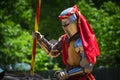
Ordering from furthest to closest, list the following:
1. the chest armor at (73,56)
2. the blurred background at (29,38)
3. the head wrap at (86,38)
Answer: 1. the blurred background at (29,38)
2. the chest armor at (73,56)
3. the head wrap at (86,38)

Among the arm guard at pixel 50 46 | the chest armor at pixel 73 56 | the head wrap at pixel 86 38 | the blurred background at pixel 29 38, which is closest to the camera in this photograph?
the head wrap at pixel 86 38

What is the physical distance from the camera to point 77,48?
532 cm

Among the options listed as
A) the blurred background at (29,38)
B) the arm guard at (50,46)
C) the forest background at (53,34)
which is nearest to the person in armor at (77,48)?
the arm guard at (50,46)

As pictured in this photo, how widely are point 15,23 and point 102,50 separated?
8.71ft

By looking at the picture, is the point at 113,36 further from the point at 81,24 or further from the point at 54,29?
the point at 81,24

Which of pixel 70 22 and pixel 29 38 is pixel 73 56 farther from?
pixel 29 38

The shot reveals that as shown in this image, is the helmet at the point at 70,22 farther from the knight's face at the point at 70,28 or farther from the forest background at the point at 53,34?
the forest background at the point at 53,34

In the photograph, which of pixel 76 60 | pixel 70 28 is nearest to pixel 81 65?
pixel 76 60

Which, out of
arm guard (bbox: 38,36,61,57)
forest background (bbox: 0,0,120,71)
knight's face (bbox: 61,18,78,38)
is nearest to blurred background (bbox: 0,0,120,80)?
forest background (bbox: 0,0,120,71)

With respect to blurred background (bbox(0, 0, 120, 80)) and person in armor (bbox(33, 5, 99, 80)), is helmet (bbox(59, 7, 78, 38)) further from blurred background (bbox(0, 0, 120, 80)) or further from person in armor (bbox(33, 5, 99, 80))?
blurred background (bbox(0, 0, 120, 80))

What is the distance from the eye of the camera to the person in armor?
526 centimetres

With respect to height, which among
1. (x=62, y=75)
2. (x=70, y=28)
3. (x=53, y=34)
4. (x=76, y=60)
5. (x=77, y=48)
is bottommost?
(x=53, y=34)

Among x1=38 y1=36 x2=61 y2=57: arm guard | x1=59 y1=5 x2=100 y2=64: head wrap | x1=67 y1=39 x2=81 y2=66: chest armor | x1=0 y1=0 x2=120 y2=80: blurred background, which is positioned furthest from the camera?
x1=0 y1=0 x2=120 y2=80: blurred background

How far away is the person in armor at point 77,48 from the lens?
526 centimetres
